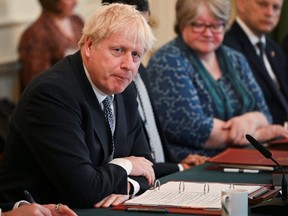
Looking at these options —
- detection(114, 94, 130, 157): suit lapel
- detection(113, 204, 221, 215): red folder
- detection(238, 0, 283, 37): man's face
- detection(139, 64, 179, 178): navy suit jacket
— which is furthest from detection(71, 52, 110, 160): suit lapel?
detection(238, 0, 283, 37): man's face

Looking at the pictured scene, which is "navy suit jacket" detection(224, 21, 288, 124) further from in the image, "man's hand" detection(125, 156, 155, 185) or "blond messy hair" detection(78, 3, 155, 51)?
"blond messy hair" detection(78, 3, 155, 51)

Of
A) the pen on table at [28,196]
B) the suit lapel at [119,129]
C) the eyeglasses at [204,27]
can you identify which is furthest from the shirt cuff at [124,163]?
the eyeglasses at [204,27]

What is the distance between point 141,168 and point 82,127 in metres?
0.33

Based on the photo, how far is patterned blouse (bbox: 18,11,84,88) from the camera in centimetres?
629

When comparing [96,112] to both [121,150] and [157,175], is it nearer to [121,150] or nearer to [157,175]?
[121,150]

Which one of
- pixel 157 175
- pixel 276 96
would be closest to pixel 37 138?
pixel 157 175

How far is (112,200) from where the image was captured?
9.71 ft

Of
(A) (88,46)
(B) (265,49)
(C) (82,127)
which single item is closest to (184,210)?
(C) (82,127)

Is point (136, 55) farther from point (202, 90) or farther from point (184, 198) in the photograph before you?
point (202, 90)

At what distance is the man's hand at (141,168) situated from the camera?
3.30 metres

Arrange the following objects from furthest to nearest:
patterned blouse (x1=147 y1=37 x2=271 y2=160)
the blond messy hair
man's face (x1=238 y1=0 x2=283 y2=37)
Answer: man's face (x1=238 y1=0 x2=283 y2=37)
patterned blouse (x1=147 y1=37 x2=271 y2=160)
the blond messy hair

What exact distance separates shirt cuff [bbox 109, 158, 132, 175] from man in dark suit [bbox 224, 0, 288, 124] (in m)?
2.30

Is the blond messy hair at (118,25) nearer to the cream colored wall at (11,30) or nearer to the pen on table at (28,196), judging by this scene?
the pen on table at (28,196)

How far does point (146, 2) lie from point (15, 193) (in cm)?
126
